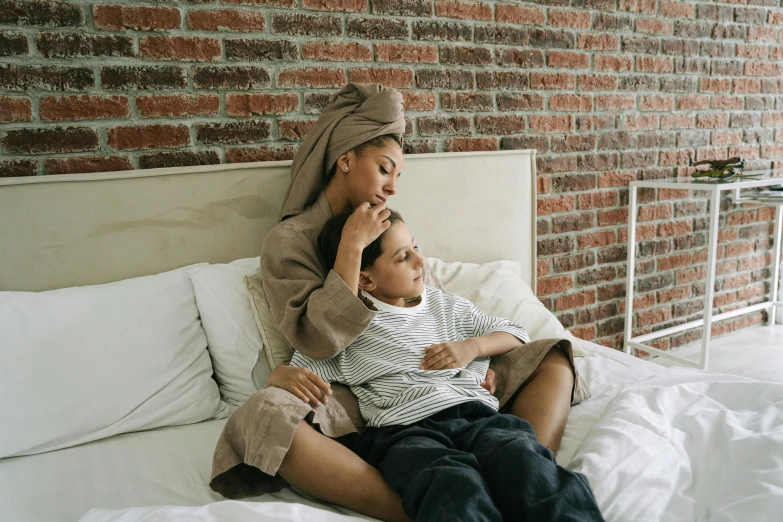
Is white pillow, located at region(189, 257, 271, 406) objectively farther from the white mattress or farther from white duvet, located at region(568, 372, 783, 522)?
white duvet, located at region(568, 372, 783, 522)

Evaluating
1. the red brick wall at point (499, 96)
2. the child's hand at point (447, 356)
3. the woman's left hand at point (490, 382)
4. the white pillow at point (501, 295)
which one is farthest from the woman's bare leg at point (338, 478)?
the red brick wall at point (499, 96)

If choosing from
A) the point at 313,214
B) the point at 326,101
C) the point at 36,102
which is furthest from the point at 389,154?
the point at 36,102

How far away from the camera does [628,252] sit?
8.48 feet

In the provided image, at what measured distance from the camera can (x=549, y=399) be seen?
4.00 feet

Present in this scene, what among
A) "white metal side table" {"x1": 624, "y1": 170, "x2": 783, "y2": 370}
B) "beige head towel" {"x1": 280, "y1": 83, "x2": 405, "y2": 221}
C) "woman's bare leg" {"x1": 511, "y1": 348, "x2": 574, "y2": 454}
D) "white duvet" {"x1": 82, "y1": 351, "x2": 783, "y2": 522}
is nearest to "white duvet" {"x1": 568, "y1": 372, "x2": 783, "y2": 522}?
"white duvet" {"x1": 82, "y1": 351, "x2": 783, "y2": 522}

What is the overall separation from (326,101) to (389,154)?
0.47 m

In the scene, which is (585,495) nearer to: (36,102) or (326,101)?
(326,101)

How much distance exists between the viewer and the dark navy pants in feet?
2.61

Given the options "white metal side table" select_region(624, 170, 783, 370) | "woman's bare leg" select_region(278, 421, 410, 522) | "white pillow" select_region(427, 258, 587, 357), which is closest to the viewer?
"woman's bare leg" select_region(278, 421, 410, 522)

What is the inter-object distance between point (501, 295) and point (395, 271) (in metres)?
0.59

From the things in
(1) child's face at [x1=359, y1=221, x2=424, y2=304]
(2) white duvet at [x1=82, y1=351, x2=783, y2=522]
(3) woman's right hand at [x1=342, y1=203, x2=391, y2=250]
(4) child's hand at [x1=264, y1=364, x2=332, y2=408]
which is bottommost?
(2) white duvet at [x1=82, y1=351, x2=783, y2=522]

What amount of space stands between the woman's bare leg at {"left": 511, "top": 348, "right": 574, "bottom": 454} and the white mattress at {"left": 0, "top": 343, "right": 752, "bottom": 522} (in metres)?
0.04

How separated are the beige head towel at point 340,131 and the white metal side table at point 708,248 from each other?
1481 millimetres

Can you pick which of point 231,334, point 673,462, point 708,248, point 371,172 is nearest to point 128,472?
point 231,334
